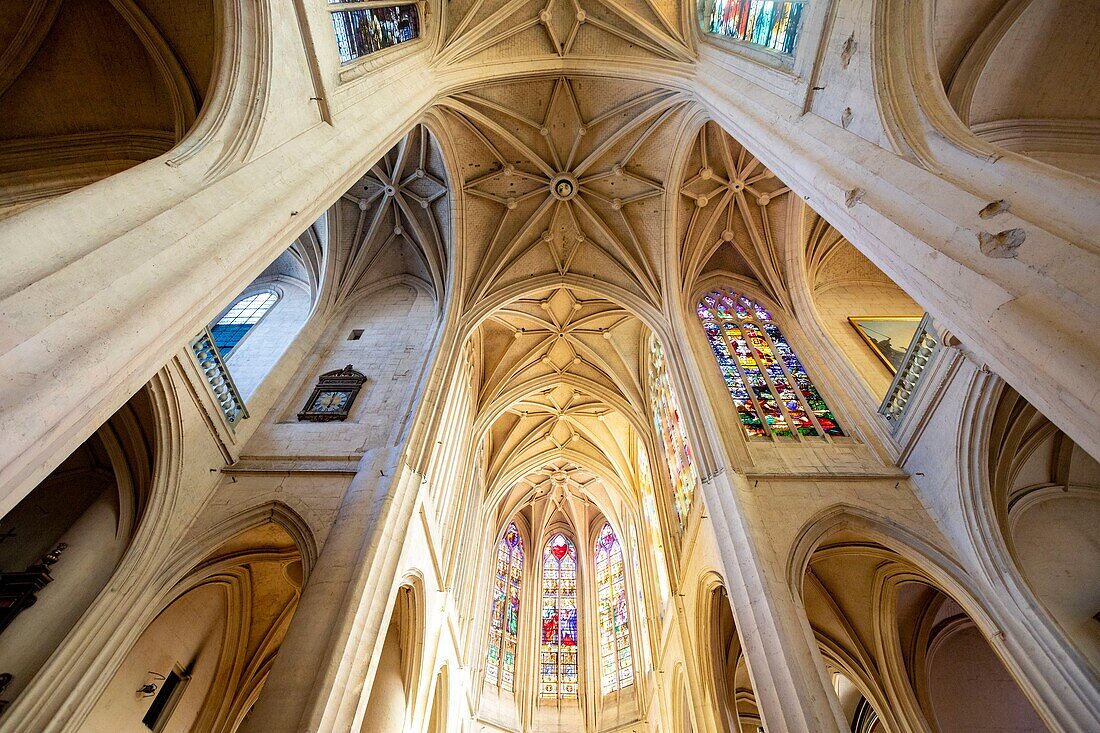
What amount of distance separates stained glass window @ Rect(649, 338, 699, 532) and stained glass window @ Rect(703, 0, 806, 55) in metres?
6.34

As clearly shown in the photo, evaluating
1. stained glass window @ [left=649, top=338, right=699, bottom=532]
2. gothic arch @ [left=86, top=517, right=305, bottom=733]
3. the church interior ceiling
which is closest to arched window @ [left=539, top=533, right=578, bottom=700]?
stained glass window @ [left=649, top=338, right=699, bottom=532]

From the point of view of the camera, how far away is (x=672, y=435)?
40.5ft

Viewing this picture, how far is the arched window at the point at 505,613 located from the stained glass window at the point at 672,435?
323 inches

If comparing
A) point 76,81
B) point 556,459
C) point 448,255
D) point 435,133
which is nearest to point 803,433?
point 448,255

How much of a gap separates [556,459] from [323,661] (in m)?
13.5

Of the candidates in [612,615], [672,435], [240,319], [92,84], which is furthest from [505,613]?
[92,84]

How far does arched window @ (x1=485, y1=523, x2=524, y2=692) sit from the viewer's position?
15.9 meters

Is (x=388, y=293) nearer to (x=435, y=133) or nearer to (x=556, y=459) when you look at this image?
(x=435, y=133)

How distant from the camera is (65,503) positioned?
24.3 feet

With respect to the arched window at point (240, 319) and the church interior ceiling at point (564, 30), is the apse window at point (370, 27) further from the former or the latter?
the arched window at point (240, 319)

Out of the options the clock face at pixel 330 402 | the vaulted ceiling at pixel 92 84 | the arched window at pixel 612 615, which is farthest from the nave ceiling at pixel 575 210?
the arched window at pixel 612 615

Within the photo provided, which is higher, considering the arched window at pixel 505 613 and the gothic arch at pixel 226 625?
the arched window at pixel 505 613

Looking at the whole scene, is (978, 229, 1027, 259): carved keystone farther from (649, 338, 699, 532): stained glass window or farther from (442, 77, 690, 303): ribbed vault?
(442, 77, 690, 303): ribbed vault

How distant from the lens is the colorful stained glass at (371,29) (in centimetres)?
745
